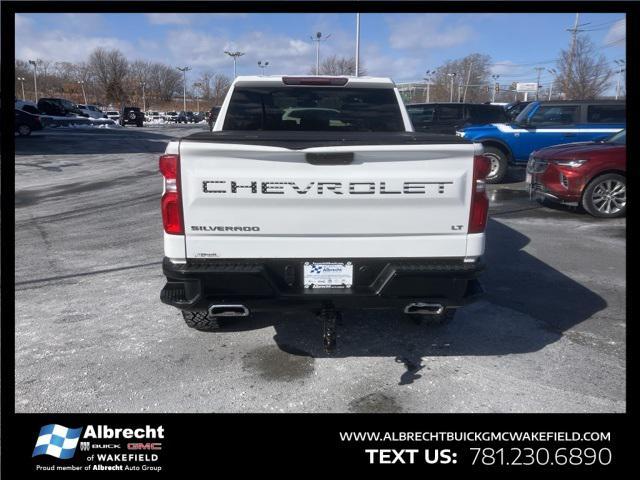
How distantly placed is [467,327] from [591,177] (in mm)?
5675

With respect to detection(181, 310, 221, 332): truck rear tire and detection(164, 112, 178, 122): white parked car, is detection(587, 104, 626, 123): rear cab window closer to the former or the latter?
detection(181, 310, 221, 332): truck rear tire

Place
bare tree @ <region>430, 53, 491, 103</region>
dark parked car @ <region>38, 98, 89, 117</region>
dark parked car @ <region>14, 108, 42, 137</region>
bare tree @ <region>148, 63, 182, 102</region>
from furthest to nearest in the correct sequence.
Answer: bare tree @ <region>148, 63, 182, 102</region>
bare tree @ <region>430, 53, 491, 103</region>
dark parked car @ <region>38, 98, 89, 117</region>
dark parked car @ <region>14, 108, 42, 137</region>

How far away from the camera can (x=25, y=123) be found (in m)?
28.2

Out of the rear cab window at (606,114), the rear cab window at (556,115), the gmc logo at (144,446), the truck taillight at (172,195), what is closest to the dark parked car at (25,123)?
the rear cab window at (556,115)

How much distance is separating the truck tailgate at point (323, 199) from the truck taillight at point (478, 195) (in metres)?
0.04

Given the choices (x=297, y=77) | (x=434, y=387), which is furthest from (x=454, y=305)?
(x=297, y=77)

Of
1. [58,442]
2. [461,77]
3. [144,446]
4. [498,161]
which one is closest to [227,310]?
[144,446]

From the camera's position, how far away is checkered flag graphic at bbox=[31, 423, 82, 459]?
296cm

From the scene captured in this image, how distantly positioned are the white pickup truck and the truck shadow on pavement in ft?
2.62

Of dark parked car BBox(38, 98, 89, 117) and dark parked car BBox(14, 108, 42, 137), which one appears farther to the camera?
dark parked car BBox(38, 98, 89, 117)

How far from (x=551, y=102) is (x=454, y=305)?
10991 millimetres

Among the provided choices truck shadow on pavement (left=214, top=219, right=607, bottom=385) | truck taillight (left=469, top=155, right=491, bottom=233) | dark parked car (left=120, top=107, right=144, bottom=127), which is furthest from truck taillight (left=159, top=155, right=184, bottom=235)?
dark parked car (left=120, top=107, right=144, bottom=127)

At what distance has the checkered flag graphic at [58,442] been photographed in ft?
9.73
